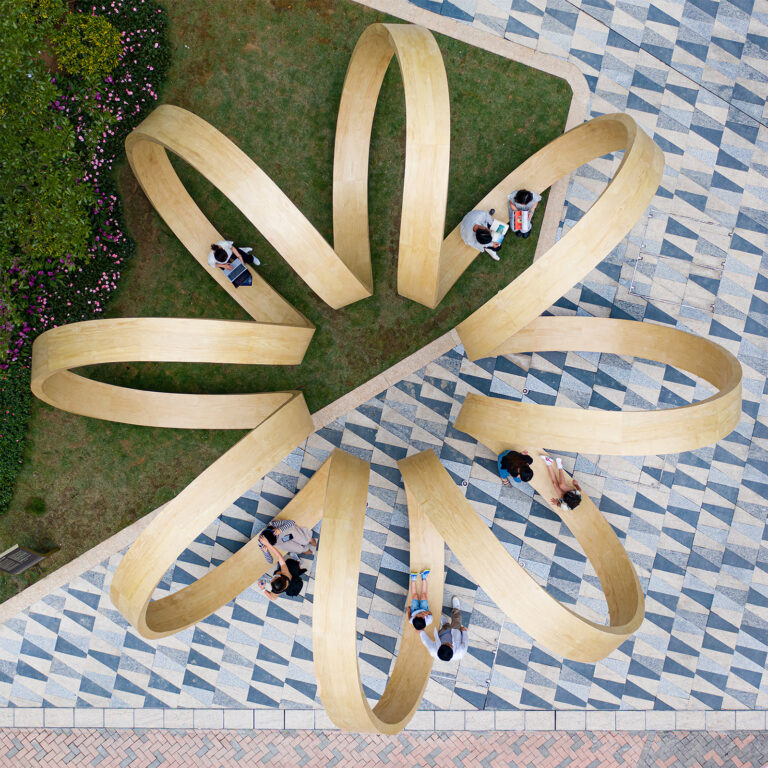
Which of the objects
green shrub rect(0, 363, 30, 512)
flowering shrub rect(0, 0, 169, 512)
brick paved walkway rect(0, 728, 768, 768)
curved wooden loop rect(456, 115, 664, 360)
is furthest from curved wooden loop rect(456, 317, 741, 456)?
green shrub rect(0, 363, 30, 512)

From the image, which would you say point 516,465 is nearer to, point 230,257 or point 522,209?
point 522,209

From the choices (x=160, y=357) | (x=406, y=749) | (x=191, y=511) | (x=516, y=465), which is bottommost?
(x=406, y=749)

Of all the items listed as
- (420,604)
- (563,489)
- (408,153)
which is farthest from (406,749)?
(408,153)

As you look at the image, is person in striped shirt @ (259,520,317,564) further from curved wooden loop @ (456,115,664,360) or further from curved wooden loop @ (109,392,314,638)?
Answer: curved wooden loop @ (456,115,664,360)

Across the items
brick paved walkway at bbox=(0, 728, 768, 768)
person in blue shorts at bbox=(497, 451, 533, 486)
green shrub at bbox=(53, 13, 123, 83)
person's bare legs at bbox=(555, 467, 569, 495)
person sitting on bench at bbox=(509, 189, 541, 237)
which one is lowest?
brick paved walkway at bbox=(0, 728, 768, 768)

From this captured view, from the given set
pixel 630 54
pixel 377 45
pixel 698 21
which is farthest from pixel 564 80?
pixel 377 45

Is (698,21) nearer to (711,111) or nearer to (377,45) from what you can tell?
(711,111)
